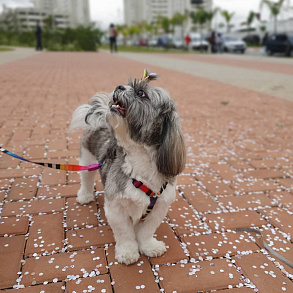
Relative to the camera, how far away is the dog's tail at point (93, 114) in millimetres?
2576

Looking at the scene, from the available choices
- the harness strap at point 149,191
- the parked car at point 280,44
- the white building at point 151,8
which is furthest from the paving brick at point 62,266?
the white building at point 151,8

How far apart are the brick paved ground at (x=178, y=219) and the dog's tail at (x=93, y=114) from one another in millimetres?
880

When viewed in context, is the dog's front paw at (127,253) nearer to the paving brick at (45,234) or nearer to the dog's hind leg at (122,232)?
the dog's hind leg at (122,232)

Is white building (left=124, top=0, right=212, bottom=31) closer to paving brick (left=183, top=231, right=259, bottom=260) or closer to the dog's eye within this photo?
paving brick (left=183, top=231, right=259, bottom=260)

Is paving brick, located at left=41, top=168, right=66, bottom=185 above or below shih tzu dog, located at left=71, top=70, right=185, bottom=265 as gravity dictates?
below

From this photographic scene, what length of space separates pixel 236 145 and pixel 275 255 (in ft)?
8.47

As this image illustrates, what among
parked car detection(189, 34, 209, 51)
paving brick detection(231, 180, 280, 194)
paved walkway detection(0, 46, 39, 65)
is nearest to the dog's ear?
paving brick detection(231, 180, 280, 194)

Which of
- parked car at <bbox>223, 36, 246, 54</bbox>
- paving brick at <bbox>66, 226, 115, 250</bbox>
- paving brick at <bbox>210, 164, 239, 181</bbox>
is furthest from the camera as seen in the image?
parked car at <bbox>223, 36, 246, 54</bbox>

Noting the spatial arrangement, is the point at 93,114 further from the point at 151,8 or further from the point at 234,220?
the point at 151,8

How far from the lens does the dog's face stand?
186 cm

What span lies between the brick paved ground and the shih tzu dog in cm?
23

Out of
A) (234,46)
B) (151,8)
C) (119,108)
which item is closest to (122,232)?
(119,108)

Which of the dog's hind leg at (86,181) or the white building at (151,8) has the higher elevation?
the white building at (151,8)

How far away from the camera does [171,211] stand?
3.03 metres
